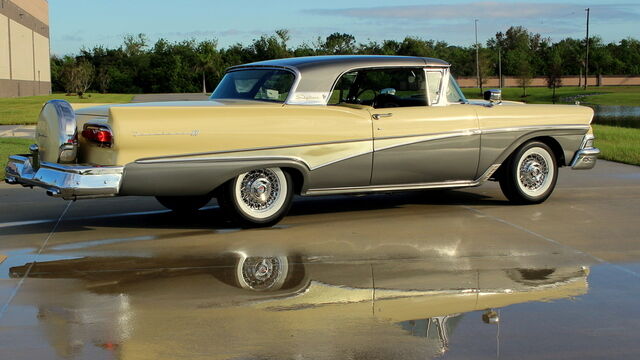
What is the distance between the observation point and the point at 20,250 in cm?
687

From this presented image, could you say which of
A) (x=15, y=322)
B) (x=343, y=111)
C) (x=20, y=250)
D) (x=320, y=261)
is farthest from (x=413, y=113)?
(x=15, y=322)

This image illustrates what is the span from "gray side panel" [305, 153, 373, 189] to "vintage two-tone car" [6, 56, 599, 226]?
0.01 metres

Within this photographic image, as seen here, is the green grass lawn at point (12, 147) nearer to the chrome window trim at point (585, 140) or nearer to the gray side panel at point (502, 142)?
the gray side panel at point (502, 142)

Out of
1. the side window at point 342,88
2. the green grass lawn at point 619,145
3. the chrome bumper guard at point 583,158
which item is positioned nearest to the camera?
the side window at point 342,88

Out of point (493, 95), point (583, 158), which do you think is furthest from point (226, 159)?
point (583, 158)

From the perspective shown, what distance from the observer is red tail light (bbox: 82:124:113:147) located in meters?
7.02

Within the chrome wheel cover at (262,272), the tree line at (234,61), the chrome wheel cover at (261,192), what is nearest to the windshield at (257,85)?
the chrome wheel cover at (261,192)

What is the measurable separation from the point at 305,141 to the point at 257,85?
949 mm

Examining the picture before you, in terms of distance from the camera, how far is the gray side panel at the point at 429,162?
26.7 feet

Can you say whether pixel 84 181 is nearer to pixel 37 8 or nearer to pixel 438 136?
pixel 438 136

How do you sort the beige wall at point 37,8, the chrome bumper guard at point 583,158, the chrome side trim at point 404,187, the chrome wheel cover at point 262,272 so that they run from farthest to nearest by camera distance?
the beige wall at point 37,8 < the chrome bumper guard at point 583,158 < the chrome side trim at point 404,187 < the chrome wheel cover at point 262,272

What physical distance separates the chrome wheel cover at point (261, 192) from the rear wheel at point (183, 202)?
109 centimetres

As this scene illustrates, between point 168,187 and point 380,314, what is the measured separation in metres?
2.88

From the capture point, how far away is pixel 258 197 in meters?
7.74
